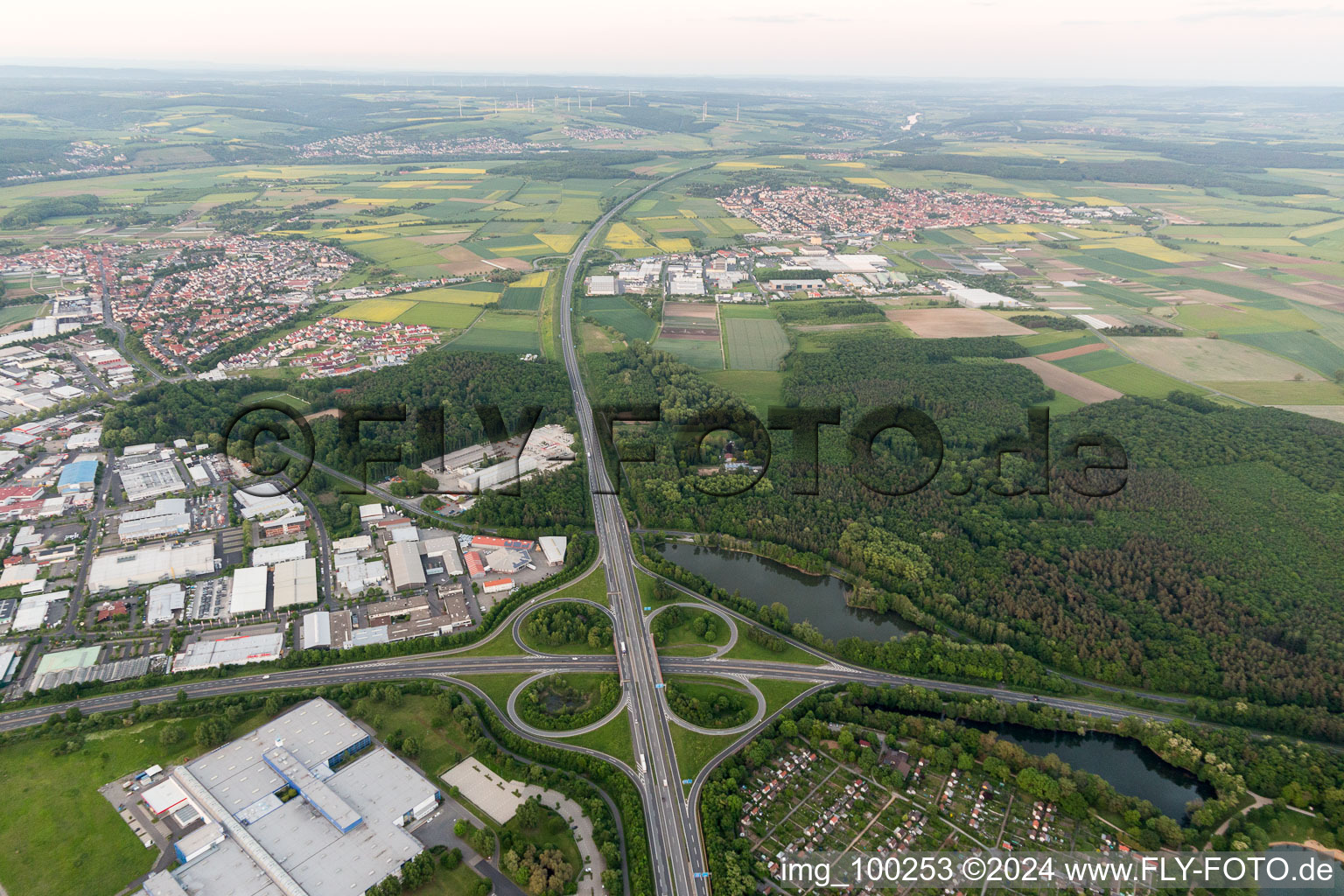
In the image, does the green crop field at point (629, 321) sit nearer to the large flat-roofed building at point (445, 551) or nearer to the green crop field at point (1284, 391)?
the large flat-roofed building at point (445, 551)

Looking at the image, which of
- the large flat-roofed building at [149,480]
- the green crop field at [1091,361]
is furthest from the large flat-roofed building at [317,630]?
the green crop field at [1091,361]

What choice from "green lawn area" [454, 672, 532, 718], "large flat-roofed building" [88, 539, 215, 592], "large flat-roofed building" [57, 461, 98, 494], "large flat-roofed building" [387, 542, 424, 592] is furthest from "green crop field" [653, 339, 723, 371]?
"large flat-roofed building" [57, 461, 98, 494]

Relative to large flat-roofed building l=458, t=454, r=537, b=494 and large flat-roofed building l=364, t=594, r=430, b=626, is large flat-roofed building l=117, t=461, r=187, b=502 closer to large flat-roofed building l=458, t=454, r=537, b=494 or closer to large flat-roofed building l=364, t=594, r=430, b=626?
large flat-roofed building l=458, t=454, r=537, b=494

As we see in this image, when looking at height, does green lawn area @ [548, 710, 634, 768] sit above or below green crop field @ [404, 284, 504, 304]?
below

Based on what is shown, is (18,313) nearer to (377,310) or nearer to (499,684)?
(377,310)

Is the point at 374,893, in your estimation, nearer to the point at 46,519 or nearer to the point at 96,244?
the point at 46,519
